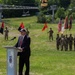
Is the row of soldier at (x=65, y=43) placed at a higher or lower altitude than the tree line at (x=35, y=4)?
higher

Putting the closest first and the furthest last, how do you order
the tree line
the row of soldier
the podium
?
1. the podium
2. the row of soldier
3. the tree line

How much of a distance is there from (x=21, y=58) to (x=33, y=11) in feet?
456

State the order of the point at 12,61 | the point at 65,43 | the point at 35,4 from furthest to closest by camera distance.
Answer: the point at 35,4 → the point at 65,43 → the point at 12,61

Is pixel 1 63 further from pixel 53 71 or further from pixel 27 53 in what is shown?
pixel 27 53

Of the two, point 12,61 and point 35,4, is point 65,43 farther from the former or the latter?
point 35,4

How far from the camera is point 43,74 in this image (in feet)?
56.3

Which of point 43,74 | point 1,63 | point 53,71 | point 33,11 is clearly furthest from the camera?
point 33,11

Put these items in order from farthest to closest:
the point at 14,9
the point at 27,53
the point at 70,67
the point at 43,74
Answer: the point at 14,9 → the point at 70,67 → the point at 43,74 → the point at 27,53

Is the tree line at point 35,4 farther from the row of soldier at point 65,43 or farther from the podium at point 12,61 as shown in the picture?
the podium at point 12,61

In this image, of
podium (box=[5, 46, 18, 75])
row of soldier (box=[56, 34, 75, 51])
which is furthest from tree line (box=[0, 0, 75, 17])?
podium (box=[5, 46, 18, 75])

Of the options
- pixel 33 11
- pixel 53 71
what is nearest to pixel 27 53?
pixel 53 71

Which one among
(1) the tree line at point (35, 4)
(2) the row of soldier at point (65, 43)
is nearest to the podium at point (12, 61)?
(2) the row of soldier at point (65, 43)

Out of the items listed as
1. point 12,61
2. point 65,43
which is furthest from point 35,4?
point 12,61

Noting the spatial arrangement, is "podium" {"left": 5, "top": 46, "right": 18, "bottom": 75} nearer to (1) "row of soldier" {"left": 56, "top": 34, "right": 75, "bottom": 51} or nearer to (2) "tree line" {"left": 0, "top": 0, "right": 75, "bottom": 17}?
(1) "row of soldier" {"left": 56, "top": 34, "right": 75, "bottom": 51}
